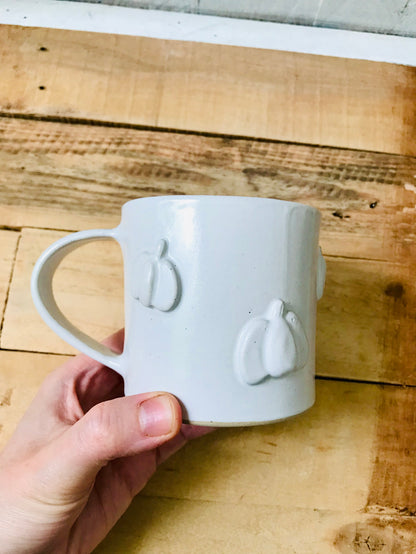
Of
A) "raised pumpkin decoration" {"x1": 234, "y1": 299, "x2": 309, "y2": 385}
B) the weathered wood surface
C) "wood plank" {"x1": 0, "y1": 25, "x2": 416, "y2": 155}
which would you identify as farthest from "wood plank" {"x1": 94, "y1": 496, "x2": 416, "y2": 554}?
"wood plank" {"x1": 0, "y1": 25, "x2": 416, "y2": 155}

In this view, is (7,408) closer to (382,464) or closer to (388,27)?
(382,464)

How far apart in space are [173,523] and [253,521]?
116mm

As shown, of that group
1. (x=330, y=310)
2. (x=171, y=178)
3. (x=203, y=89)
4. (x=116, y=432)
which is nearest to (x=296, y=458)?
(x=330, y=310)

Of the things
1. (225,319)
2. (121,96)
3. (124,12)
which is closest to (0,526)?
(225,319)

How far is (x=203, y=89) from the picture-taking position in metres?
0.80

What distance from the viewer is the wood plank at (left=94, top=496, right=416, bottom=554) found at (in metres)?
0.72

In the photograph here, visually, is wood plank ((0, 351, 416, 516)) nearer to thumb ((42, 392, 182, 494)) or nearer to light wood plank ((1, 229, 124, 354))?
light wood plank ((1, 229, 124, 354))

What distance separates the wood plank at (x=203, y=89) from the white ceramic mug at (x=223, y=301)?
316mm

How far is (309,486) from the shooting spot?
0.74m

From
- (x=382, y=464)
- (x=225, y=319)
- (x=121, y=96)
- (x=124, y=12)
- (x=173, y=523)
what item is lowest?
(x=173, y=523)

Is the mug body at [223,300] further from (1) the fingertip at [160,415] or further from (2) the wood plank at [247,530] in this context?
(2) the wood plank at [247,530]

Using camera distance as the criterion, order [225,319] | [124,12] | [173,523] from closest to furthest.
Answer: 1. [225,319]
2. [173,523]
3. [124,12]

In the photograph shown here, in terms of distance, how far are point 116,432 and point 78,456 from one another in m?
0.06

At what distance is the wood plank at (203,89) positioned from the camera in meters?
0.80
